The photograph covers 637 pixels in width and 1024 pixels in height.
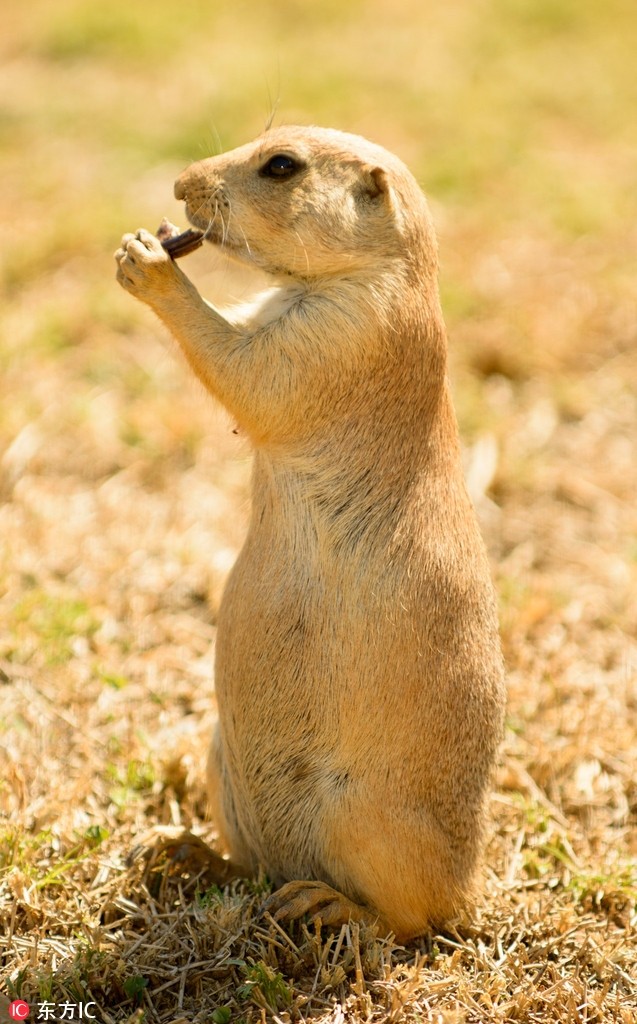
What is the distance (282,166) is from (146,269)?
504mm

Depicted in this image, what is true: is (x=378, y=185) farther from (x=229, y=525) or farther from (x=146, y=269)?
(x=229, y=525)

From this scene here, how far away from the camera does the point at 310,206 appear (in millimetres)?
3158

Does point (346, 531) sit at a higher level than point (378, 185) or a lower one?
lower

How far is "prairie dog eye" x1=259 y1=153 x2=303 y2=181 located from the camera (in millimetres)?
3188

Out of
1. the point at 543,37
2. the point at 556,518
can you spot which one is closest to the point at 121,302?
the point at 556,518

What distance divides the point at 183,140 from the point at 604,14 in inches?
259

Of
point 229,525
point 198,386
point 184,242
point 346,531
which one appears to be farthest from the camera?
point 198,386

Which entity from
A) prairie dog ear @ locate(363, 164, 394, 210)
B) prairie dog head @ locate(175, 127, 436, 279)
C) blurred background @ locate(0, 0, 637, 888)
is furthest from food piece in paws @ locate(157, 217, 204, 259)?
blurred background @ locate(0, 0, 637, 888)

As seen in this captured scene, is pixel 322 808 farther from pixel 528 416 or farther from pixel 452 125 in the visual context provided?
pixel 452 125

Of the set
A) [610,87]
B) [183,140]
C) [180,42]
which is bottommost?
[610,87]

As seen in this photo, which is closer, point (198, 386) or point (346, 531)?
point (346, 531)

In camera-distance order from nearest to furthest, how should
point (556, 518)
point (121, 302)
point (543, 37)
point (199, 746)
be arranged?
point (199, 746), point (556, 518), point (121, 302), point (543, 37)

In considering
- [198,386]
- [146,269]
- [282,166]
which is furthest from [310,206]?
[198,386]

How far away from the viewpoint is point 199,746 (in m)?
4.14
